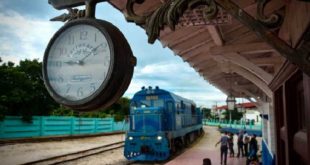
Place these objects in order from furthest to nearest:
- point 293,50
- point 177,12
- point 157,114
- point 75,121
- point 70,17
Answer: point 75,121 < point 157,114 < point 70,17 < point 177,12 < point 293,50

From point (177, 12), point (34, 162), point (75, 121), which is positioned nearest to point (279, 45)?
point (177, 12)

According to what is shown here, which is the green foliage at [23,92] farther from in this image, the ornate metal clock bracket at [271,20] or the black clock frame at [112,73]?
the ornate metal clock bracket at [271,20]

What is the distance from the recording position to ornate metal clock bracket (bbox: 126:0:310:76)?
1.51 metres

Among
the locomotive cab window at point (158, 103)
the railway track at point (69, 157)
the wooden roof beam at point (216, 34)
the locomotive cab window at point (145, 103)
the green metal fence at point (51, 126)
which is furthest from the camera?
the green metal fence at point (51, 126)

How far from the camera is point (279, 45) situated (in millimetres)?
1525

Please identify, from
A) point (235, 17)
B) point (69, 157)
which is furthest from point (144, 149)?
point (235, 17)

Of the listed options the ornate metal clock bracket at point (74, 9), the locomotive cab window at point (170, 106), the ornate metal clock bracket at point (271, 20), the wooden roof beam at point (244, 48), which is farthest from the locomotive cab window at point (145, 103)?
the ornate metal clock bracket at point (271, 20)

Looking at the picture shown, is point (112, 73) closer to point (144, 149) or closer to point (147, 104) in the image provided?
point (144, 149)

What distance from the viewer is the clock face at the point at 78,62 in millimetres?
2016

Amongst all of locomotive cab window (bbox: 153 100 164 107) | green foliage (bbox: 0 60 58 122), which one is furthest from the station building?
green foliage (bbox: 0 60 58 122)

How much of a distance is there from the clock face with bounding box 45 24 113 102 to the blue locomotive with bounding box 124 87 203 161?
12.4 meters

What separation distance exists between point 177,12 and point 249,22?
13.6 inches

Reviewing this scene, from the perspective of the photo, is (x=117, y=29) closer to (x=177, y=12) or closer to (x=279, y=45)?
(x=177, y=12)

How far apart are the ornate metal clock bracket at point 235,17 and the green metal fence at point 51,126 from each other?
68.0 feet
